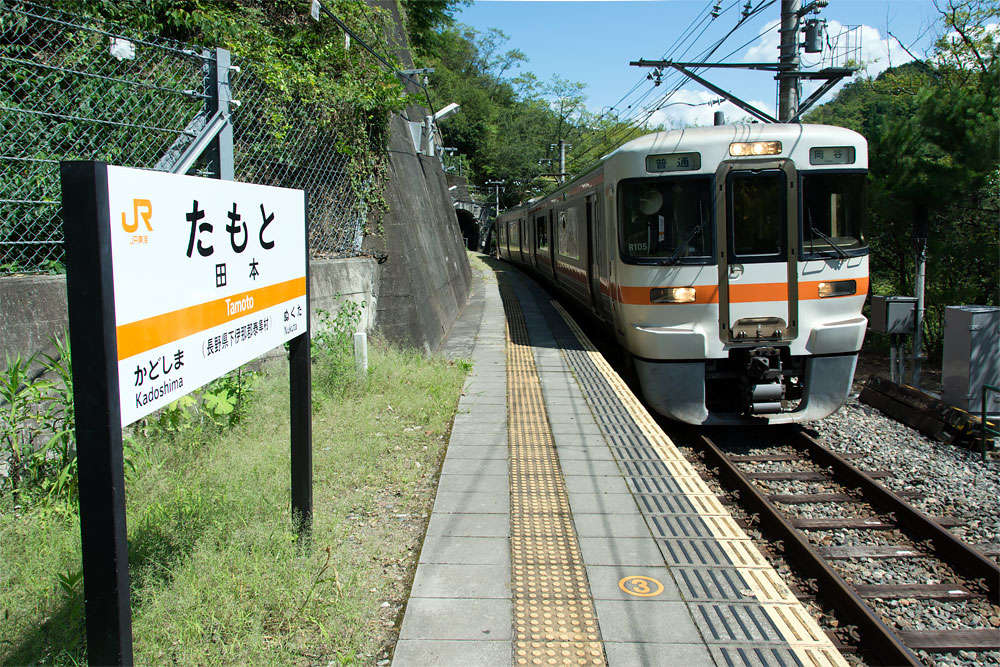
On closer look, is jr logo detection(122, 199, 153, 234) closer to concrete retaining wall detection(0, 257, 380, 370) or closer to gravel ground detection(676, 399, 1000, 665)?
concrete retaining wall detection(0, 257, 380, 370)

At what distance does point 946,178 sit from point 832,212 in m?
5.74

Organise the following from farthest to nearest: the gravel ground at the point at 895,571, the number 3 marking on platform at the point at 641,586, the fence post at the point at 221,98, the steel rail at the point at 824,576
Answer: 1. the fence post at the point at 221,98
2. the gravel ground at the point at 895,571
3. the steel rail at the point at 824,576
4. the number 3 marking on platform at the point at 641,586

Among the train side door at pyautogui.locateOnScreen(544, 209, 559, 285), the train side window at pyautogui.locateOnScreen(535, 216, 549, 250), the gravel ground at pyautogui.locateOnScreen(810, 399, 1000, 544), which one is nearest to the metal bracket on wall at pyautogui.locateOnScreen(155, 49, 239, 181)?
the gravel ground at pyautogui.locateOnScreen(810, 399, 1000, 544)

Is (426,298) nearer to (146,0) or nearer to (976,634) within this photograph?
(146,0)

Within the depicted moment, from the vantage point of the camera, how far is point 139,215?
216 cm

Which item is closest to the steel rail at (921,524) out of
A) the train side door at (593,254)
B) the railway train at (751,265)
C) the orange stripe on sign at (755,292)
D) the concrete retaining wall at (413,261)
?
the railway train at (751,265)

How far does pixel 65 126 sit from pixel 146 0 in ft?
11.2

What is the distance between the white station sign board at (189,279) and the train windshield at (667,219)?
5.07m

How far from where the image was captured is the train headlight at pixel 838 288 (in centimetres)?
764

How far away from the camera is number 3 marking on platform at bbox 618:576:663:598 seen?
141 inches

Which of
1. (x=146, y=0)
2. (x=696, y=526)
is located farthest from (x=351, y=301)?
(x=696, y=526)

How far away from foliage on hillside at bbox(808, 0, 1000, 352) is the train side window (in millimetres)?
7375

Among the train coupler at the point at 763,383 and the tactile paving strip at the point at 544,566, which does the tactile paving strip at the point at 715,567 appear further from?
the train coupler at the point at 763,383

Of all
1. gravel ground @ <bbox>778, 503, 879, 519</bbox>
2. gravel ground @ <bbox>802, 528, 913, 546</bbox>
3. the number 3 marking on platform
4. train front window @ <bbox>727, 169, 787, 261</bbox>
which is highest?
train front window @ <bbox>727, 169, 787, 261</bbox>
